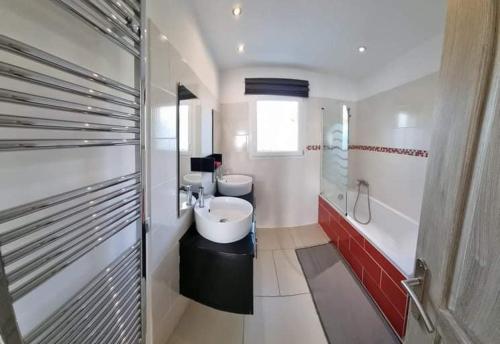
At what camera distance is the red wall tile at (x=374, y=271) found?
1.45 meters

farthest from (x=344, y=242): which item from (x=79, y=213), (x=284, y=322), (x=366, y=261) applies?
(x=79, y=213)

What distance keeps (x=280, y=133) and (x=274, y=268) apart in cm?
188

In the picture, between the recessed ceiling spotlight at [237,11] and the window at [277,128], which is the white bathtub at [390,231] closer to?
the window at [277,128]

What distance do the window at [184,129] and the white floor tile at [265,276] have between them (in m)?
1.46

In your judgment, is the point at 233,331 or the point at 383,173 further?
the point at 383,173

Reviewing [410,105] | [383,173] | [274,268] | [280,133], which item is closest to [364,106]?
[410,105]

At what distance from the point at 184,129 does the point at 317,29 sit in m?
1.56

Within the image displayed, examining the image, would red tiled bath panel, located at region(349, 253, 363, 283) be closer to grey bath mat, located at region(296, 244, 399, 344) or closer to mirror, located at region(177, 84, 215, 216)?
grey bath mat, located at region(296, 244, 399, 344)

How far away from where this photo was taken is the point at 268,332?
146 centimetres

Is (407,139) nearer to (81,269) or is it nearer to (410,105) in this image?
(410,105)

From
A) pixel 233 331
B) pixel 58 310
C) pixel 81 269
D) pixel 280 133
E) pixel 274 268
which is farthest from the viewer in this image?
pixel 280 133

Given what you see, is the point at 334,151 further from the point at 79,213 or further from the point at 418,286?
the point at 79,213

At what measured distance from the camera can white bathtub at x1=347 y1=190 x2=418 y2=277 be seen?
1.75 meters

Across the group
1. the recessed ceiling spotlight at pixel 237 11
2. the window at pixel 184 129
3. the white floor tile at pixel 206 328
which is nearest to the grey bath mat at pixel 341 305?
the white floor tile at pixel 206 328
